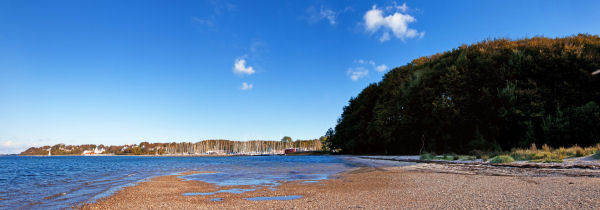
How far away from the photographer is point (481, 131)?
103 ft

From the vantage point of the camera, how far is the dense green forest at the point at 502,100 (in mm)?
25750

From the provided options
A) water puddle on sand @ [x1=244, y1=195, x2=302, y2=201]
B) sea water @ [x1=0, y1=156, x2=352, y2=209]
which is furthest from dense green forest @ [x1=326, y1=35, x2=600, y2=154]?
water puddle on sand @ [x1=244, y1=195, x2=302, y2=201]

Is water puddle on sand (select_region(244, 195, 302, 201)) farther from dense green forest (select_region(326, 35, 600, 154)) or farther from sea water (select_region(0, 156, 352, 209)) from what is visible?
dense green forest (select_region(326, 35, 600, 154))

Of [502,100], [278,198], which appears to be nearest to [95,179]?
[278,198]

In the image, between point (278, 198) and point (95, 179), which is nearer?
point (278, 198)

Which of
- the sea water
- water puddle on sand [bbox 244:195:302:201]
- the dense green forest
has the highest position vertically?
the dense green forest

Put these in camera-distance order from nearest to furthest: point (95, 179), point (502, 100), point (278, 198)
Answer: point (278, 198)
point (95, 179)
point (502, 100)

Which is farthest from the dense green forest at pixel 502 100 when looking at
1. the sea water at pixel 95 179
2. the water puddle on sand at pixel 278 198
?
the water puddle on sand at pixel 278 198

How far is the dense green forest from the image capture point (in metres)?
25.8

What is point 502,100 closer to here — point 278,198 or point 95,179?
point 278,198

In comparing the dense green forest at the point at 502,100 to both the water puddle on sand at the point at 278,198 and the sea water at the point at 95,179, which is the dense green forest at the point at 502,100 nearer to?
the sea water at the point at 95,179

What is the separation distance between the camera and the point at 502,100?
2856cm

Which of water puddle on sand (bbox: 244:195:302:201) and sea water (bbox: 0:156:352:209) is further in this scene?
sea water (bbox: 0:156:352:209)

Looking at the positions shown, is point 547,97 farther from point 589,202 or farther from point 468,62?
point 589,202
